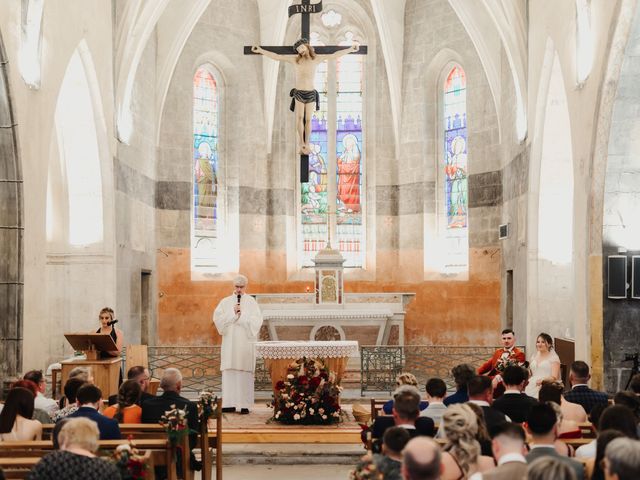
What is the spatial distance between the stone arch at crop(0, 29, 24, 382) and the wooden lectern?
3.51 ft

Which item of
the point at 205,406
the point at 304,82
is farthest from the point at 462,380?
the point at 304,82

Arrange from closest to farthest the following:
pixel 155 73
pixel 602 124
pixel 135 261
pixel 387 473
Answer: pixel 387 473, pixel 602 124, pixel 135 261, pixel 155 73

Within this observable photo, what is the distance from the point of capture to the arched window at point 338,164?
22.9 m

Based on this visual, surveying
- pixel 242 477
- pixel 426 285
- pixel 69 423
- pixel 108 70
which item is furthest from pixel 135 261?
pixel 69 423

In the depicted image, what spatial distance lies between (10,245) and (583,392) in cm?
739

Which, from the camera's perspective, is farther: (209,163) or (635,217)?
(209,163)

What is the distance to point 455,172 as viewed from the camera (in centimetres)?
2191

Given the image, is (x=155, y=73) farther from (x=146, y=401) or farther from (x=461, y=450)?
(x=461, y=450)

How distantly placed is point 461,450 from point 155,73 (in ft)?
56.0

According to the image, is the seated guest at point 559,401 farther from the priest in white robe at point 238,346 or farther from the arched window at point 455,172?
the arched window at point 455,172

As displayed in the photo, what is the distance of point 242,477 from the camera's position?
950 centimetres

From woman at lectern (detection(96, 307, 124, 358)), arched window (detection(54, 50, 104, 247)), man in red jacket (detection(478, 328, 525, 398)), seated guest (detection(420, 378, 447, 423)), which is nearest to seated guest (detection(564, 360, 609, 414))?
seated guest (detection(420, 378, 447, 423))

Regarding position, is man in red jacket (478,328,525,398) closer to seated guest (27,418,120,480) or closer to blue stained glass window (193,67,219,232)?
seated guest (27,418,120,480)

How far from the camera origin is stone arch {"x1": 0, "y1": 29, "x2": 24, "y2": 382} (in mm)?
11672
